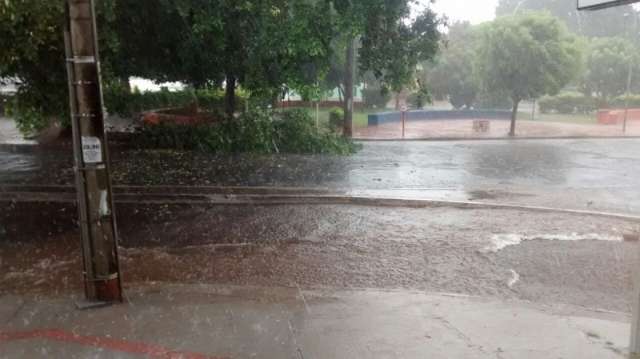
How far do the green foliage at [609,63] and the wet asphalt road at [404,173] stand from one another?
1145 inches

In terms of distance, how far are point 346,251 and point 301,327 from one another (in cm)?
297

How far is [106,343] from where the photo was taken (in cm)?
442

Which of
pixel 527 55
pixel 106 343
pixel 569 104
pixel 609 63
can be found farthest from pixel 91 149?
pixel 569 104

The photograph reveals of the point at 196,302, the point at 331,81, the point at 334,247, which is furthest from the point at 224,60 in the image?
the point at 331,81

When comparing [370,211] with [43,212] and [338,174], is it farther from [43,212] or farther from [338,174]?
[43,212]

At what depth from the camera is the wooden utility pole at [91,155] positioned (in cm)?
480

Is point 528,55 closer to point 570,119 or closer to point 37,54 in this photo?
point 570,119

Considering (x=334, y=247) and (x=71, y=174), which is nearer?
(x=334, y=247)

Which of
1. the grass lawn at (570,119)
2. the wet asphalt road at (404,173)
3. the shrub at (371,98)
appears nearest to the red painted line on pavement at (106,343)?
the wet asphalt road at (404,173)

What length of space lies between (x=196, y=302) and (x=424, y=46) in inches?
377

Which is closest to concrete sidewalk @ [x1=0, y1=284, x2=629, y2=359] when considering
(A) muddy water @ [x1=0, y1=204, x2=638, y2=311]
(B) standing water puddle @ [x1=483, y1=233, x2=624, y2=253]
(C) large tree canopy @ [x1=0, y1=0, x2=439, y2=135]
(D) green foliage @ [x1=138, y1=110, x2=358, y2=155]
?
(A) muddy water @ [x1=0, y1=204, x2=638, y2=311]

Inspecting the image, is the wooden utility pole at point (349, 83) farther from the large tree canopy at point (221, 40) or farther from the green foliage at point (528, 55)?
the green foliage at point (528, 55)

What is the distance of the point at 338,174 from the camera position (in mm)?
14266

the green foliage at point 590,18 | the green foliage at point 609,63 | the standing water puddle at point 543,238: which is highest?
the green foliage at point 590,18
